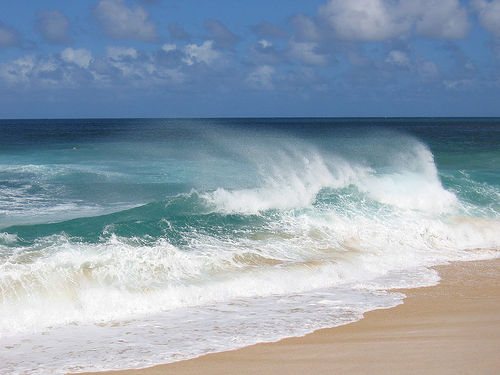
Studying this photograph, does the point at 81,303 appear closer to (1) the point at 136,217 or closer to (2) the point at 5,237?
(2) the point at 5,237

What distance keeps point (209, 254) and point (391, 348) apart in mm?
4112

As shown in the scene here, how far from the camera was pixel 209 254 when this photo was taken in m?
8.85

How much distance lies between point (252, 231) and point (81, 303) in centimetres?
437

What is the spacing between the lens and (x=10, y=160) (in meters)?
25.3

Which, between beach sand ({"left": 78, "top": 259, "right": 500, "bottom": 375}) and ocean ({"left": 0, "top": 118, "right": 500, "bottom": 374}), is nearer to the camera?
beach sand ({"left": 78, "top": 259, "right": 500, "bottom": 375})

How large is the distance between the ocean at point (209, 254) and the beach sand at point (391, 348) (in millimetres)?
251

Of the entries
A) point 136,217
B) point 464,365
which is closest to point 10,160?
point 136,217

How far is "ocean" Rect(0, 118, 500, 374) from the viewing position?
5.88 meters

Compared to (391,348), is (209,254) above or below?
above

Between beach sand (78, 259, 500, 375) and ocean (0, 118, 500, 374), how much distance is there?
251 millimetres

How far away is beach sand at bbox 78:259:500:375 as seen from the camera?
485 cm

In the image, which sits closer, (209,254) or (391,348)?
(391,348)

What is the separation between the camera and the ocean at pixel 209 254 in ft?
19.3

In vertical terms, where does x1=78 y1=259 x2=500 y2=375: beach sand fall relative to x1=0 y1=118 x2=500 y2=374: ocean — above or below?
below
